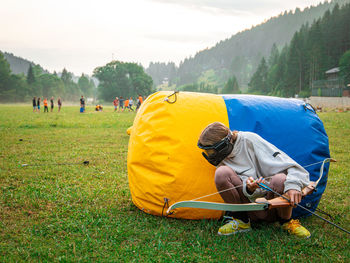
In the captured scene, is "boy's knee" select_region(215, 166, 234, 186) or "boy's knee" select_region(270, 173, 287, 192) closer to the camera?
"boy's knee" select_region(270, 173, 287, 192)

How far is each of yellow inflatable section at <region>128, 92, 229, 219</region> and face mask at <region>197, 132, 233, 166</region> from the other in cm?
30

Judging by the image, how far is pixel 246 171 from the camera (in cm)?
349

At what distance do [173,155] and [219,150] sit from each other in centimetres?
67

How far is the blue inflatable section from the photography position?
4023 millimetres

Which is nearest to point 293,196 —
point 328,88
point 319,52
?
point 328,88

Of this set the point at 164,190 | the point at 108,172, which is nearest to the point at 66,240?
the point at 164,190

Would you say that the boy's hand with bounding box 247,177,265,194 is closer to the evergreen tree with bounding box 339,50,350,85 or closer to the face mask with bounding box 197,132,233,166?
the face mask with bounding box 197,132,233,166

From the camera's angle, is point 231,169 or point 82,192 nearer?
point 231,169

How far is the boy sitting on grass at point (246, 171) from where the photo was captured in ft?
10.9

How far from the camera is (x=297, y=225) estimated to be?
3.57 meters

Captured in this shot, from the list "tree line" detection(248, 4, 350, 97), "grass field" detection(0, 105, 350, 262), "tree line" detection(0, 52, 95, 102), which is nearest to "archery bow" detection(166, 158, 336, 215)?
"grass field" detection(0, 105, 350, 262)

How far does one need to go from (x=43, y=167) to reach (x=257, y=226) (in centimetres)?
507

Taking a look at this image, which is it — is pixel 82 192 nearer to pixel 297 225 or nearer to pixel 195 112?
pixel 195 112

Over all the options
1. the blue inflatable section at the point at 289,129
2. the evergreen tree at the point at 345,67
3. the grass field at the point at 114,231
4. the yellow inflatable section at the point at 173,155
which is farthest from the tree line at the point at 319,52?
the yellow inflatable section at the point at 173,155
